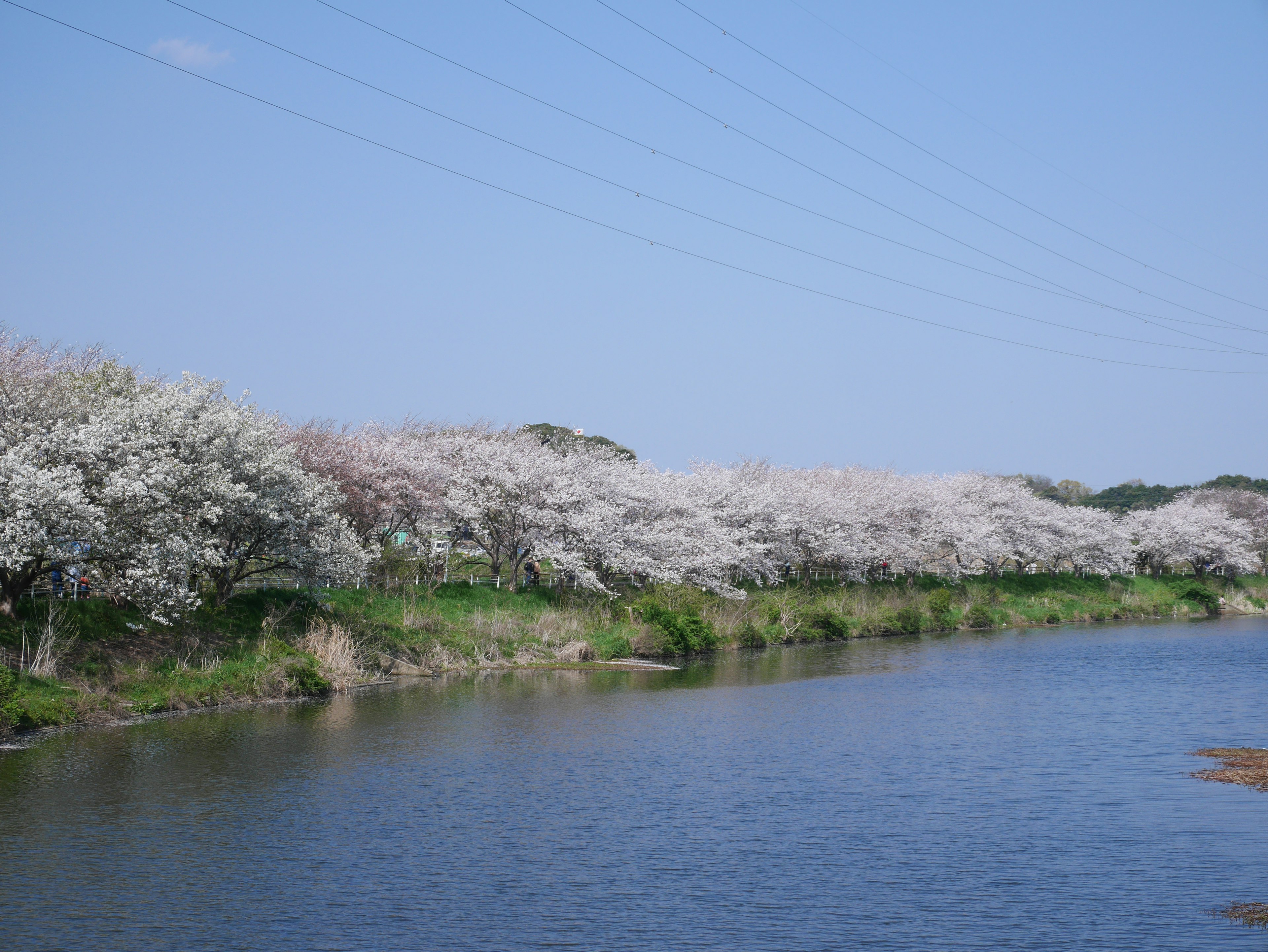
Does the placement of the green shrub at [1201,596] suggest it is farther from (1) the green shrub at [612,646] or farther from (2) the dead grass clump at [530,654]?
(2) the dead grass clump at [530,654]

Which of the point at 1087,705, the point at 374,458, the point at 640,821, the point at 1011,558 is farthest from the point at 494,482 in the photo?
the point at 1011,558

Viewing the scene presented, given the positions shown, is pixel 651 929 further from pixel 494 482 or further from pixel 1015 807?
pixel 494 482

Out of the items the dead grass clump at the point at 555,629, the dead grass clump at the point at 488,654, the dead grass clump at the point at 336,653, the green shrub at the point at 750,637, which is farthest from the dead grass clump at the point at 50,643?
the green shrub at the point at 750,637

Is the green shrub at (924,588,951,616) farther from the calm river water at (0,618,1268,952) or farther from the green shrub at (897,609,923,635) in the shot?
the calm river water at (0,618,1268,952)

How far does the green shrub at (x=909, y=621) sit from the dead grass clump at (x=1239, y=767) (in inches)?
1347

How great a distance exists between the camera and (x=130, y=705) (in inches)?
1079

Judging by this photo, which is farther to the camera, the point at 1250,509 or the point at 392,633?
the point at 1250,509

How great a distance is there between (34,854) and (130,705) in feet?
39.4

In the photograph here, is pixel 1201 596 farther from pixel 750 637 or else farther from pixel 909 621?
pixel 750 637

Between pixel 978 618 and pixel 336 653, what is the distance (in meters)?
43.0

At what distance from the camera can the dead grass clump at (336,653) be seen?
33562 millimetres

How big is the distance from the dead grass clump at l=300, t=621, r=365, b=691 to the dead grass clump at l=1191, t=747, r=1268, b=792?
2351cm

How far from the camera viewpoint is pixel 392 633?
125ft

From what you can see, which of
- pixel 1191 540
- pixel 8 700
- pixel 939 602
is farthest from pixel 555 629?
pixel 1191 540
